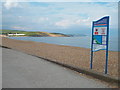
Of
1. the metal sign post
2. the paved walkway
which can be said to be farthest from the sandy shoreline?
the paved walkway

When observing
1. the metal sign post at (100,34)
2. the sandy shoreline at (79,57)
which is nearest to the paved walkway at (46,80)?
the metal sign post at (100,34)

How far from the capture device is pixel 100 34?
21.9ft

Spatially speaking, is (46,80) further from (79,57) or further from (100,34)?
(79,57)

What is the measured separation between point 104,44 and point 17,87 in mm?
3506

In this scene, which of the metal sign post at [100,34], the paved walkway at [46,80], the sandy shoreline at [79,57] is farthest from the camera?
the sandy shoreline at [79,57]

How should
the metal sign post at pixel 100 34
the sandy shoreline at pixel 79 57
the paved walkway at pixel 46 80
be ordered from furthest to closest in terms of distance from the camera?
the sandy shoreline at pixel 79 57 < the metal sign post at pixel 100 34 < the paved walkway at pixel 46 80

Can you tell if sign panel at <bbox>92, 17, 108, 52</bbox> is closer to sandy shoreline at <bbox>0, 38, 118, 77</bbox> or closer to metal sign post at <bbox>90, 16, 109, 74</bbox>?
metal sign post at <bbox>90, 16, 109, 74</bbox>

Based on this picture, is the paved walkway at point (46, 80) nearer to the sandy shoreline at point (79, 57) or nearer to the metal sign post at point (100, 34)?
the metal sign post at point (100, 34)

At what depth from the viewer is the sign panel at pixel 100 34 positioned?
6.43 meters

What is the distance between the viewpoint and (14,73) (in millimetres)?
6559

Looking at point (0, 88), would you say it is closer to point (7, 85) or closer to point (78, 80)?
point (7, 85)

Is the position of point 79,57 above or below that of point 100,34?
below

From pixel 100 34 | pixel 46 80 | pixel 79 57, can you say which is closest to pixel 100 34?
pixel 100 34

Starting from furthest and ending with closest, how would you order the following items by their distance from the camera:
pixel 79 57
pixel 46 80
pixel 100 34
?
pixel 79 57, pixel 100 34, pixel 46 80
